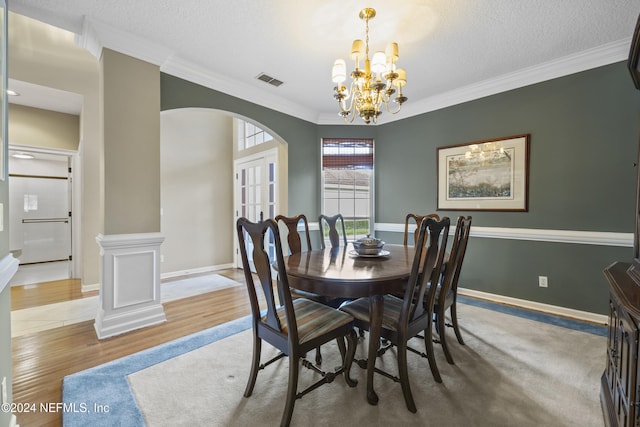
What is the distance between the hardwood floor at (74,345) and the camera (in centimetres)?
175

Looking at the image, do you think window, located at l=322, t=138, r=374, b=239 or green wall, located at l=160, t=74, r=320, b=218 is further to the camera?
window, located at l=322, t=138, r=374, b=239

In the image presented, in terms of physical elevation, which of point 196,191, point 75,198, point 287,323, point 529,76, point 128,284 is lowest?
point 128,284

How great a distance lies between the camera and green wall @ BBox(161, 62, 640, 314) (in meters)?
2.67

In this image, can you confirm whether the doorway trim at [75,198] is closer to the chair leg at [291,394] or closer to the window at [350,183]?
the window at [350,183]

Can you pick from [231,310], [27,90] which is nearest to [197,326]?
[231,310]

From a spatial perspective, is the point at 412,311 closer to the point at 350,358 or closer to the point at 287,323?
the point at 350,358

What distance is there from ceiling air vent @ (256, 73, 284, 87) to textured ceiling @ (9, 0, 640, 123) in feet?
0.23

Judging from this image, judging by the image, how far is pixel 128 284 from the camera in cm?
265

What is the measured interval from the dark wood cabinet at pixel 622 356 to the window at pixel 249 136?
444 centimetres

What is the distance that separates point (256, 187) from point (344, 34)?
3020 mm

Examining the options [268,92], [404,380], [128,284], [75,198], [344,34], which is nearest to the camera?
[404,380]

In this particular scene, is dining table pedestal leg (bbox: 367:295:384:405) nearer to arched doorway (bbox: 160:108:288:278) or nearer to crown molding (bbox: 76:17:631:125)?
arched doorway (bbox: 160:108:288:278)

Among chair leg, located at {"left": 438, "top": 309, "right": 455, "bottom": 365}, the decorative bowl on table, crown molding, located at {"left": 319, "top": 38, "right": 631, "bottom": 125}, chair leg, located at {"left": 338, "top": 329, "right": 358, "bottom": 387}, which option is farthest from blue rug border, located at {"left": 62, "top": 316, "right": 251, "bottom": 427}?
crown molding, located at {"left": 319, "top": 38, "right": 631, "bottom": 125}

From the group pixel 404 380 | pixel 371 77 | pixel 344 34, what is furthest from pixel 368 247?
pixel 344 34
